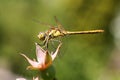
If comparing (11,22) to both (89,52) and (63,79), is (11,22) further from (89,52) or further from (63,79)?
(63,79)

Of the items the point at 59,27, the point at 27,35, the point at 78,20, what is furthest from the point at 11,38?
the point at 59,27

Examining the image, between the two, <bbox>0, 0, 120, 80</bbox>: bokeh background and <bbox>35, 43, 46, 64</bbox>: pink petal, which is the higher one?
<bbox>35, 43, 46, 64</bbox>: pink petal

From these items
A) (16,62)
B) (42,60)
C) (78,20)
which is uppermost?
(42,60)

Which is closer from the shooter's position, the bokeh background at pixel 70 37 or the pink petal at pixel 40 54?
the pink petal at pixel 40 54

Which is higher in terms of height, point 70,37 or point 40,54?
point 40,54

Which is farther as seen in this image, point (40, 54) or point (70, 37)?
point (70, 37)

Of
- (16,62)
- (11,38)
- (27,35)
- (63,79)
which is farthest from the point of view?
(11,38)

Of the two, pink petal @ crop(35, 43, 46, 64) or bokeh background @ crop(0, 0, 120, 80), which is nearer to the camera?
pink petal @ crop(35, 43, 46, 64)

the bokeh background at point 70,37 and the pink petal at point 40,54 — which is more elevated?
the pink petal at point 40,54
